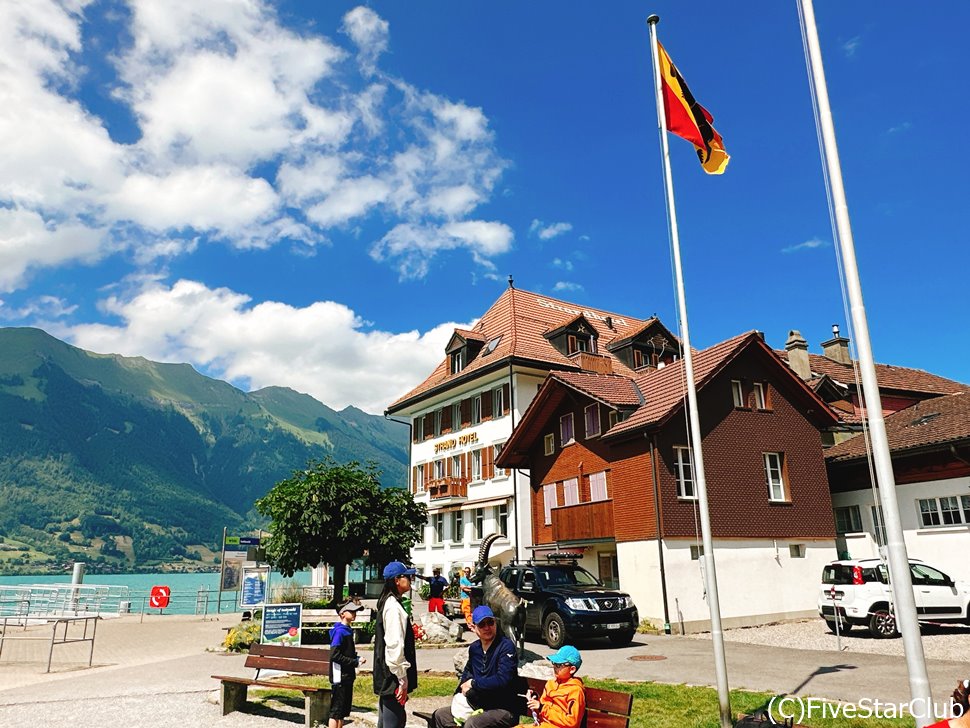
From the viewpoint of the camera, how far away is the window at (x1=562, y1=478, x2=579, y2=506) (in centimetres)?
2864

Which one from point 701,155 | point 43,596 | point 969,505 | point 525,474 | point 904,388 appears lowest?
point 43,596

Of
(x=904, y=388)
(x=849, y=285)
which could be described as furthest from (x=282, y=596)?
(x=904, y=388)

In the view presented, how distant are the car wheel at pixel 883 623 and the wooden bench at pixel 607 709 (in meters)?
15.4

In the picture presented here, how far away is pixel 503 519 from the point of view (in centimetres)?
3600

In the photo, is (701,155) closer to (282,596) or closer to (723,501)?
(723,501)

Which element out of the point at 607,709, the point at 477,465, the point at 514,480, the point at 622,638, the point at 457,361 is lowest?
the point at 622,638

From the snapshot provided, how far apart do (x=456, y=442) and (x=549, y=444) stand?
412 inches

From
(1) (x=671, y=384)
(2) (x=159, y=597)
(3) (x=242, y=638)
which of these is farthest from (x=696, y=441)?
(2) (x=159, y=597)

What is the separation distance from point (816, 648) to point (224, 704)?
13988 mm

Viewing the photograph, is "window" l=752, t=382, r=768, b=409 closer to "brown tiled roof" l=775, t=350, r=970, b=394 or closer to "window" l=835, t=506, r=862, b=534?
A: "window" l=835, t=506, r=862, b=534

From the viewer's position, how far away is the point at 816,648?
17938mm

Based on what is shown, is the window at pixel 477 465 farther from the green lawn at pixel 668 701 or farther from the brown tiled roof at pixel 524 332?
the green lawn at pixel 668 701

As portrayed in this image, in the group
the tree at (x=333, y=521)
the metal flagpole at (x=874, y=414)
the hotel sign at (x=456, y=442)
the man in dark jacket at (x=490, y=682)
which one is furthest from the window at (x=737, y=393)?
the man in dark jacket at (x=490, y=682)

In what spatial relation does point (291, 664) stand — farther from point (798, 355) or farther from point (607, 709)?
point (798, 355)
